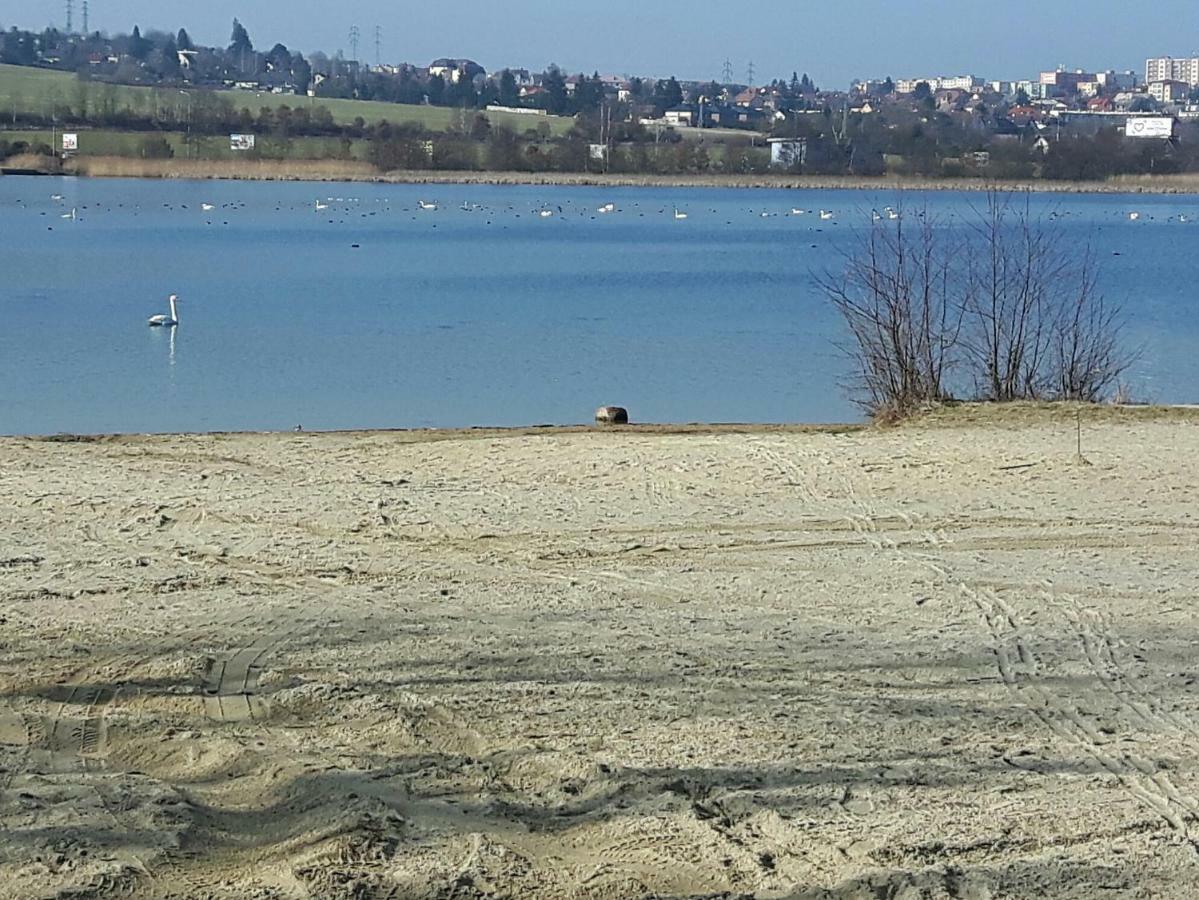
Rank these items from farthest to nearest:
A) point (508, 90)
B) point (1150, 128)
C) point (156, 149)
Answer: point (508, 90) < point (1150, 128) < point (156, 149)

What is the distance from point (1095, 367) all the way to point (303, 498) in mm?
9030

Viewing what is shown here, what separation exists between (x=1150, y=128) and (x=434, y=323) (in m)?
101

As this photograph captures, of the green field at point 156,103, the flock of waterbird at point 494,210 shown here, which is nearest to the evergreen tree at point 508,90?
the green field at point 156,103

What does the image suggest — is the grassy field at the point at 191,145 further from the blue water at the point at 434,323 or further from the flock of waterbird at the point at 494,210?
the blue water at the point at 434,323

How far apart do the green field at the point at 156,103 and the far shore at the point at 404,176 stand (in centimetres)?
1009

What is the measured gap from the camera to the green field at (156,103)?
11144cm

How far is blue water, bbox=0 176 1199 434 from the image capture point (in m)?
20.0

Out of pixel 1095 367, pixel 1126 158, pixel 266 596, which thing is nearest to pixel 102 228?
pixel 1095 367

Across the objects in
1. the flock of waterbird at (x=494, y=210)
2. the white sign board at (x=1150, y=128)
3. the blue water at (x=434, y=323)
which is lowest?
the blue water at (x=434, y=323)

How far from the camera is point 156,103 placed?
118312mm

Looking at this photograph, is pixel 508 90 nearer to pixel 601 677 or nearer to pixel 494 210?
pixel 494 210

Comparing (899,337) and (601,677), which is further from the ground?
(899,337)

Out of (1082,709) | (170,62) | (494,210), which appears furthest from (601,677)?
(170,62)

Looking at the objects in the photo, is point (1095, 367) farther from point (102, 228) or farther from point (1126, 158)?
point (1126, 158)
